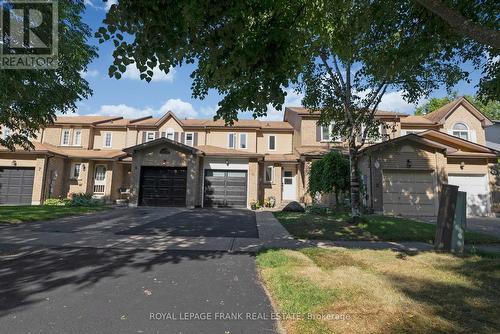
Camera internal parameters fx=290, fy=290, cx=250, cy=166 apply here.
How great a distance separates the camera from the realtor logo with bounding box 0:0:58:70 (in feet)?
29.5

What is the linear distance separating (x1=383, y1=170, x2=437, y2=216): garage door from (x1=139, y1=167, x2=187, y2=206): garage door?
529 inches

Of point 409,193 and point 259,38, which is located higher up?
point 259,38

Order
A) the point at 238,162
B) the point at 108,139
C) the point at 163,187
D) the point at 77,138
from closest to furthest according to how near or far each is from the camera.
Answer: the point at 163,187 < the point at 238,162 < the point at 77,138 < the point at 108,139

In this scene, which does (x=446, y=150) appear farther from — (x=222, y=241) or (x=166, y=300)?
(x=166, y=300)

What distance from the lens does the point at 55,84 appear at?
10.4m

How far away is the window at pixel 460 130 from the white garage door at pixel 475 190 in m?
→ 6.10

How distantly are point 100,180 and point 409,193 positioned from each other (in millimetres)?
22873

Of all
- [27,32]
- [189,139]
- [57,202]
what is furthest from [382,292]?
[189,139]

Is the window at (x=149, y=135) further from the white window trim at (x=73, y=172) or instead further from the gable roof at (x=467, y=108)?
the gable roof at (x=467, y=108)

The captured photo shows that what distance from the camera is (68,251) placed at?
22.6 feet

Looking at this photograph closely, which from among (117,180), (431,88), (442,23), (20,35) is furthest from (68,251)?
(117,180)

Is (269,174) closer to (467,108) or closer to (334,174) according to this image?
(334,174)

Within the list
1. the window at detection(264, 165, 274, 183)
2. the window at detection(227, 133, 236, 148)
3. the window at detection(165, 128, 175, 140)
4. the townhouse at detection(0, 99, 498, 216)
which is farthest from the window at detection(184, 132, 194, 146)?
the window at detection(264, 165, 274, 183)

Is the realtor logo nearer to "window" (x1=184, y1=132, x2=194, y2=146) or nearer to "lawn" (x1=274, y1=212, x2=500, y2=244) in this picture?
"lawn" (x1=274, y1=212, x2=500, y2=244)
